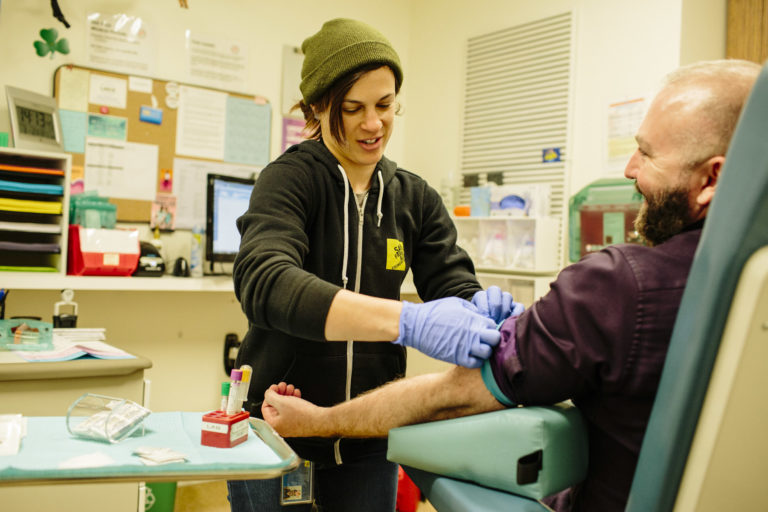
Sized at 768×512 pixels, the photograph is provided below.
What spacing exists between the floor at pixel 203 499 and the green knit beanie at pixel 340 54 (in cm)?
238

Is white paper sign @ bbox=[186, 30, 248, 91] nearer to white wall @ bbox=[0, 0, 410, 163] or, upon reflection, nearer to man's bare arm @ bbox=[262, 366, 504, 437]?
white wall @ bbox=[0, 0, 410, 163]

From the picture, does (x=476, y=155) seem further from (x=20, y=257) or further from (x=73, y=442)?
(x=73, y=442)

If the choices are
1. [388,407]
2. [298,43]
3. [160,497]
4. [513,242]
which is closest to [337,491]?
[388,407]

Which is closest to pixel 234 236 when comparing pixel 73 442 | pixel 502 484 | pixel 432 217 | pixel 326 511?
pixel 432 217

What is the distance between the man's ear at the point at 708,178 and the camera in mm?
819

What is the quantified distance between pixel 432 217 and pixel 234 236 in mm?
1788

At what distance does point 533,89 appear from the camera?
3.19 m

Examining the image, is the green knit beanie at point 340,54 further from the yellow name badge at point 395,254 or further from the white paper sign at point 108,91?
the white paper sign at point 108,91

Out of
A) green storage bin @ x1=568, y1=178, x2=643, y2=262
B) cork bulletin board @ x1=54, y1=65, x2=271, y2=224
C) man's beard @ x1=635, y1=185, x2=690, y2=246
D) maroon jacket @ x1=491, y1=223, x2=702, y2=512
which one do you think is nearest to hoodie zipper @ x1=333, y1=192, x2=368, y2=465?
maroon jacket @ x1=491, y1=223, x2=702, y2=512

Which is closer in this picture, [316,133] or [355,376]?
[355,376]

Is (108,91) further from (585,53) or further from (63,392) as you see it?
(585,53)

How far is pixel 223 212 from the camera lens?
2902 mm

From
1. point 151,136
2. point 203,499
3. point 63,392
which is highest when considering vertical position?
point 151,136

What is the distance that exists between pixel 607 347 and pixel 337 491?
27.4 inches
